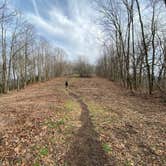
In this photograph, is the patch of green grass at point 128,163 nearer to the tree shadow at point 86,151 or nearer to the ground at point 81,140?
the ground at point 81,140

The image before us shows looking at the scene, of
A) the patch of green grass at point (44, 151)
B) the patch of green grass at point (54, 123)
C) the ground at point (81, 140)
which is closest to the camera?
the ground at point (81, 140)

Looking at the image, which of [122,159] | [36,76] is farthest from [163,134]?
[36,76]

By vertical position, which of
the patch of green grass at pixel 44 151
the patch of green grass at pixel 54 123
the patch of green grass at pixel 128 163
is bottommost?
the patch of green grass at pixel 128 163

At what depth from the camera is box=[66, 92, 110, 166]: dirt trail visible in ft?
17.2

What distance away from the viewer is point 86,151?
19.2ft

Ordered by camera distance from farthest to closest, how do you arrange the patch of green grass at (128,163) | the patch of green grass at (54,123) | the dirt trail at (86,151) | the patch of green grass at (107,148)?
1. the patch of green grass at (54,123)
2. the patch of green grass at (107,148)
3. the dirt trail at (86,151)
4. the patch of green grass at (128,163)

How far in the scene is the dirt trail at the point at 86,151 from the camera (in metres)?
5.24

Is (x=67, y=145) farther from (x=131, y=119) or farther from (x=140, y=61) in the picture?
(x=140, y=61)

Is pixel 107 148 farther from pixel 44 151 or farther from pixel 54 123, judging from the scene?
pixel 54 123

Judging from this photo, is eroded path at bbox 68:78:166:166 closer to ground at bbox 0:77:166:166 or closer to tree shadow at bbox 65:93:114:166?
ground at bbox 0:77:166:166

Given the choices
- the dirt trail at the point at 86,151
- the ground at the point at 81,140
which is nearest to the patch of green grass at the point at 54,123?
the ground at the point at 81,140

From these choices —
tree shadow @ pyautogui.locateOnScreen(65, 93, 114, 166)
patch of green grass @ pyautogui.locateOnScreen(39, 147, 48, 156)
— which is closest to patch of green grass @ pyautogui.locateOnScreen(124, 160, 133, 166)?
tree shadow @ pyautogui.locateOnScreen(65, 93, 114, 166)

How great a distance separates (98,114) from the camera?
10.5 m

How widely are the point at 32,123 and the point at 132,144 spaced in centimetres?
484
